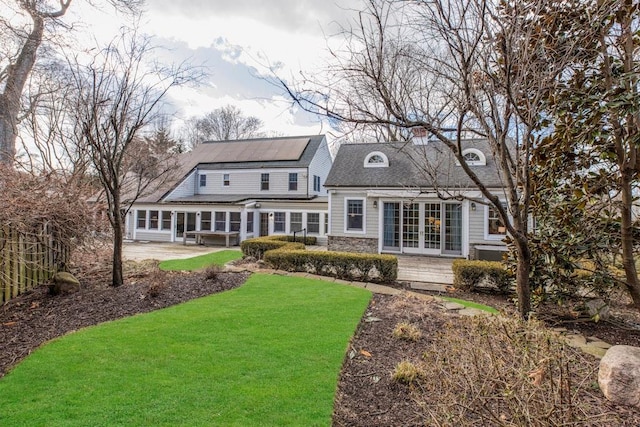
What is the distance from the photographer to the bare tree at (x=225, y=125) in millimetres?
35594

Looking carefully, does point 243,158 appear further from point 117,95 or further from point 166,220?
point 117,95

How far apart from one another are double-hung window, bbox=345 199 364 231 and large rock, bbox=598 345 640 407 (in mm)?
10830

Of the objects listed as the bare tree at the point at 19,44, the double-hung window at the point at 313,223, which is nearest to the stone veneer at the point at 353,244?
the double-hung window at the point at 313,223

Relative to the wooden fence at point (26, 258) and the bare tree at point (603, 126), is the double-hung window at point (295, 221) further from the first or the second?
the bare tree at point (603, 126)

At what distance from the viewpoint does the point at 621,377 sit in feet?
9.51

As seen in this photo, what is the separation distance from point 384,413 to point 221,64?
309 inches

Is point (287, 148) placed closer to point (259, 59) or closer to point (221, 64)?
point (221, 64)

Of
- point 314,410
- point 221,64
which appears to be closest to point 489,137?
point 314,410

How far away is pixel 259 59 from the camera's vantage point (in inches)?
121

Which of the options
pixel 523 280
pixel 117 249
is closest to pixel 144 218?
pixel 117 249

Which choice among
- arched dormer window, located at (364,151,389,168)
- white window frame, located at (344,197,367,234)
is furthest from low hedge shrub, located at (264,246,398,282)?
arched dormer window, located at (364,151,389,168)

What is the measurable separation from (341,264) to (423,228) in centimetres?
608

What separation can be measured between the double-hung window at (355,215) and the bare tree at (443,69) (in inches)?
401

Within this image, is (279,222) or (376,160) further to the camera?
(279,222)
